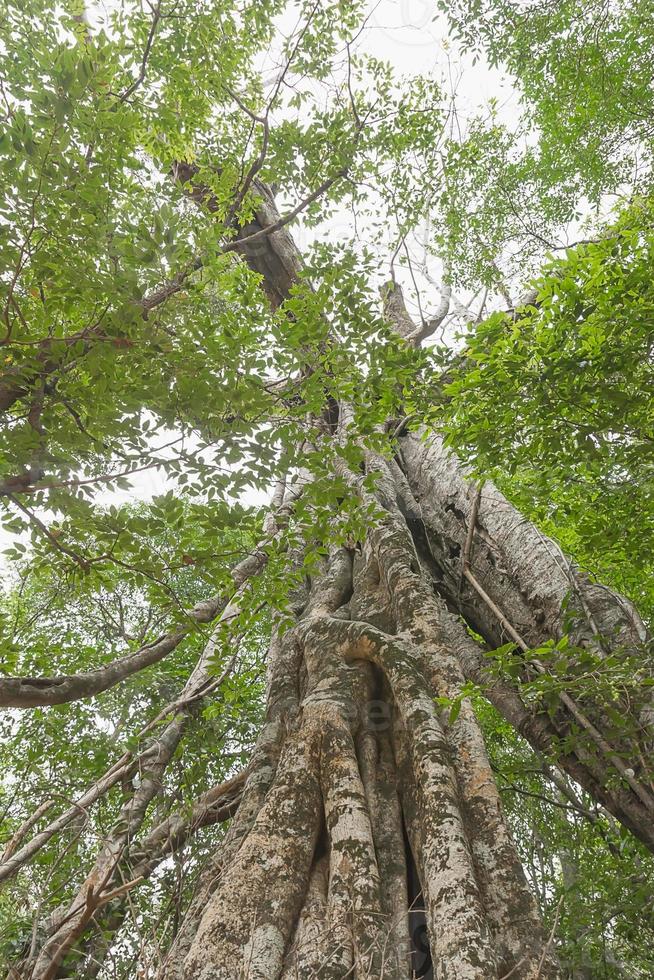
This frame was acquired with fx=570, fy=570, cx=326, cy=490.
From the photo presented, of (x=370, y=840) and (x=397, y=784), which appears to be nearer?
(x=370, y=840)

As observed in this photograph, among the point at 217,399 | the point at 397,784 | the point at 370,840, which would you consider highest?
the point at 217,399

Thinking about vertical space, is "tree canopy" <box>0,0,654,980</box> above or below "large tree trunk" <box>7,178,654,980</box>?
above

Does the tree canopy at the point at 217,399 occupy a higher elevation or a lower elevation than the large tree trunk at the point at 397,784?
higher

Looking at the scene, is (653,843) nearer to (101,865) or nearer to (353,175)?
(101,865)

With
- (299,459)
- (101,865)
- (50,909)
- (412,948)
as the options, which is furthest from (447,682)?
(50,909)

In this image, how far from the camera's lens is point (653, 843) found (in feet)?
8.93

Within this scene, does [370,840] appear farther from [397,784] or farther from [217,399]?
[217,399]

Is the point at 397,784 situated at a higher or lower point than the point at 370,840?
higher

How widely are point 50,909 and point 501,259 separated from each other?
30.1 ft

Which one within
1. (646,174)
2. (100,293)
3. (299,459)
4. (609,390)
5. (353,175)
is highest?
(353,175)

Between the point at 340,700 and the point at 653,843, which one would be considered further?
the point at 340,700

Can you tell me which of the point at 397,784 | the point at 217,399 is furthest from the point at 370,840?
the point at 217,399

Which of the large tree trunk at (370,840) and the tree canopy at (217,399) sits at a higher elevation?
the tree canopy at (217,399)

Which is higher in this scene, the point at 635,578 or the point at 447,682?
the point at 635,578
